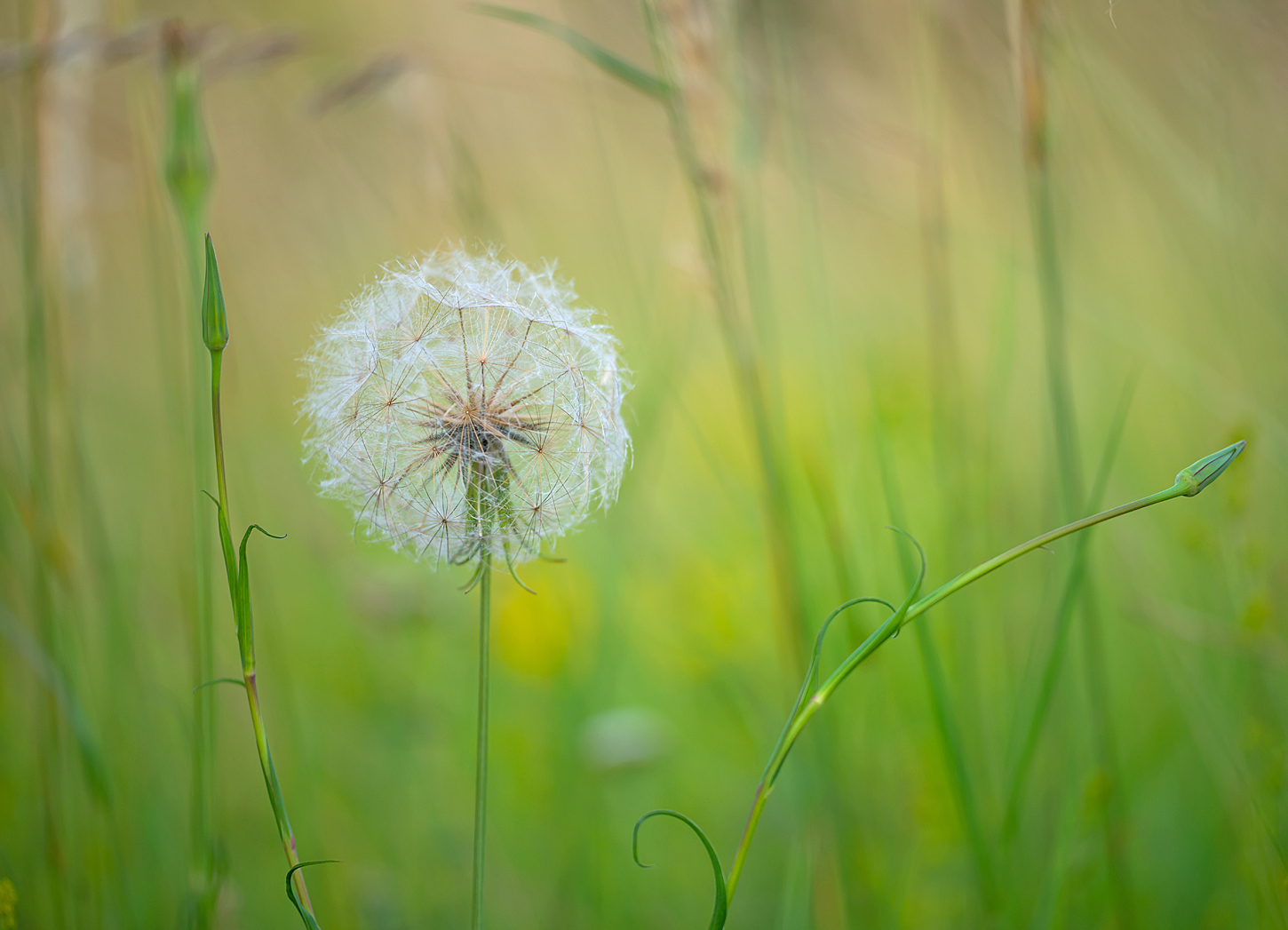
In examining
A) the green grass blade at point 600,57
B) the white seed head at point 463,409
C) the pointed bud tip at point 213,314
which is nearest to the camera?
the pointed bud tip at point 213,314

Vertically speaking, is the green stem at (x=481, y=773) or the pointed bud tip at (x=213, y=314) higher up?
the pointed bud tip at (x=213, y=314)

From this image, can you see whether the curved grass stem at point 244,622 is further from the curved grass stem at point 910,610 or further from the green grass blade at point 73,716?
the green grass blade at point 73,716

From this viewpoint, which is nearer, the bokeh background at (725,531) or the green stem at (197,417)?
the green stem at (197,417)

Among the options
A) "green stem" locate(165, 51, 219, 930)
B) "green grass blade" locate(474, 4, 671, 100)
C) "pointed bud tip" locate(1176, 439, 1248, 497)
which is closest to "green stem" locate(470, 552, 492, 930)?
"green stem" locate(165, 51, 219, 930)

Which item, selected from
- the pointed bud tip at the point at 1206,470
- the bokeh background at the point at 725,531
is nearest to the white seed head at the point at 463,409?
the bokeh background at the point at 725,531

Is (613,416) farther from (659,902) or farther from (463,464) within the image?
(659,902)

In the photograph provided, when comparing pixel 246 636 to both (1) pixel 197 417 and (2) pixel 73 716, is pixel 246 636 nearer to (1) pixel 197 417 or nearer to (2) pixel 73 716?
(1) pixel 197 417
